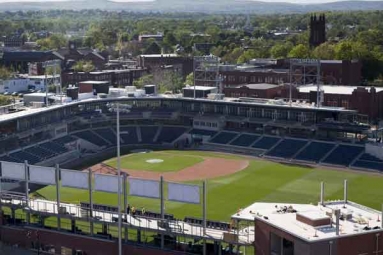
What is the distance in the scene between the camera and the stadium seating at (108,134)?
86.4 meters

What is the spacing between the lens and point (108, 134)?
87.6 metres

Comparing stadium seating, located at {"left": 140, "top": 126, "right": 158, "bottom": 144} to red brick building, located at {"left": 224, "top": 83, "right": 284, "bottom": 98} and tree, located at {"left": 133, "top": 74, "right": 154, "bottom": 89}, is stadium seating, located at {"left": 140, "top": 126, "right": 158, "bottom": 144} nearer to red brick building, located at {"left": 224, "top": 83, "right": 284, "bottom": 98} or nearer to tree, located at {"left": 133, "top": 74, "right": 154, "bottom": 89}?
red brick building, located at {"left": 224, "top": 83, "right": 284, "bottom": 98}

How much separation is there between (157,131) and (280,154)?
19531 millimetres

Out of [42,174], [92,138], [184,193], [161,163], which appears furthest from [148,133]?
[184,193]

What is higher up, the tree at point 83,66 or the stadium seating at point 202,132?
the tree at point 83,66

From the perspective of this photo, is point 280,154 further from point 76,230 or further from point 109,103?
point 76,230

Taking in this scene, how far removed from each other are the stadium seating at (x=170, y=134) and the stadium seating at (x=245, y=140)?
8.95 metres

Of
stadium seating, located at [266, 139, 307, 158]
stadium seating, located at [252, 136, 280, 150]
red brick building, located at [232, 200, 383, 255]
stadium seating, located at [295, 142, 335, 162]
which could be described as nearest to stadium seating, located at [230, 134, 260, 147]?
stadium seating, located at [252, 136, 280, 150]

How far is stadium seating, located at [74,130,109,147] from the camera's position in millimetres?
84312

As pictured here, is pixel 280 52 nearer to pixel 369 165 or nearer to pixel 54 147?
pixel 369 165

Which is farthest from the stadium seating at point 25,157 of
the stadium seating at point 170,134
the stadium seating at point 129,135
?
the stadium seating at point 170,134

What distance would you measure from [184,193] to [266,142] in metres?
43.5

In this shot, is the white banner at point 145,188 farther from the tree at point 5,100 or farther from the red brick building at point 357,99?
the tree at point 5,100

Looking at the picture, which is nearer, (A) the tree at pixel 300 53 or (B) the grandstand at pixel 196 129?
(B) the grandstand at pixel 196 129
